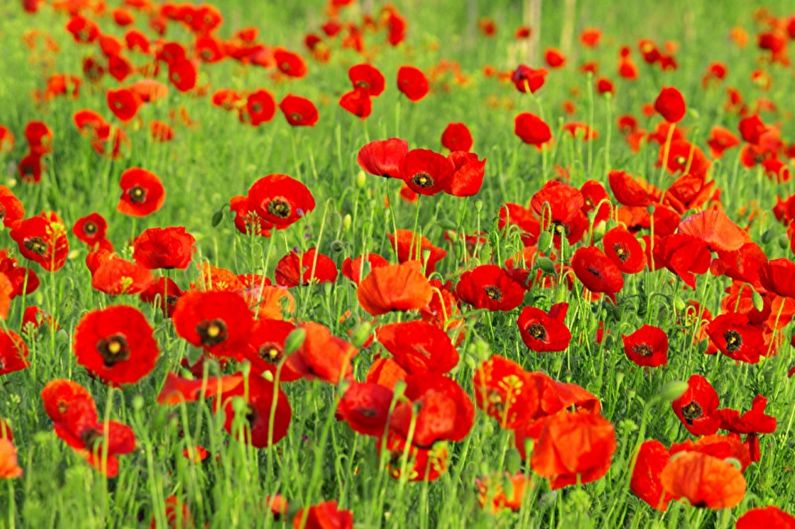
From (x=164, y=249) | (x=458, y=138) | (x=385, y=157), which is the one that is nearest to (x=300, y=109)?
(x=458, y=138)

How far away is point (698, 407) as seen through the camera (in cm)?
202

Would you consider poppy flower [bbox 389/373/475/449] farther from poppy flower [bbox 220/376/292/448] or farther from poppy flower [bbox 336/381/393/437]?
poppy flower [bbox 220/376/292/448]

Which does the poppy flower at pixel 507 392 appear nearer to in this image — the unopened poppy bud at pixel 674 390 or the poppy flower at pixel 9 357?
the unopened poppy bud at pixel 674 390

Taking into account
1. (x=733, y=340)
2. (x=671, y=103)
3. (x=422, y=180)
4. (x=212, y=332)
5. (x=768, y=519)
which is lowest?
(x=768, y=519)

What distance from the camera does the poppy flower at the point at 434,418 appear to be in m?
1.54

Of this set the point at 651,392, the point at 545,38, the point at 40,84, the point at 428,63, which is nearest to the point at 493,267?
the point at 651,392

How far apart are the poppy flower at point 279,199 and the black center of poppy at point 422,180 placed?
0.21m

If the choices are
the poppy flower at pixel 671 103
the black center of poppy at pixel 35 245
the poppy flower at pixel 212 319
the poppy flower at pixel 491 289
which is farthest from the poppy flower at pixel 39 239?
the poppy flower at pixel 671 103

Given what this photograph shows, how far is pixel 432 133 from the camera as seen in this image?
4.99 metres

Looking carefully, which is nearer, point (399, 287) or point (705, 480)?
point (705, 480)

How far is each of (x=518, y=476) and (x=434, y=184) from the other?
0.81 meters

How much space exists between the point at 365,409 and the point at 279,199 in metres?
0.76

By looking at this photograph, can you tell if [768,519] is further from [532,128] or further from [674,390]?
[532,128]

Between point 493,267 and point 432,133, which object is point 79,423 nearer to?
point 493,267
